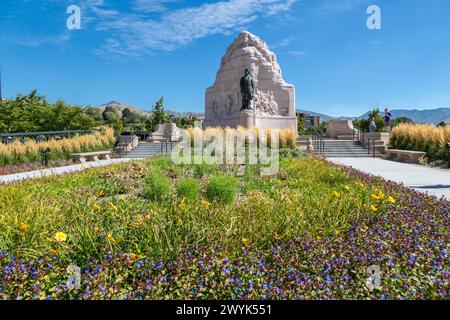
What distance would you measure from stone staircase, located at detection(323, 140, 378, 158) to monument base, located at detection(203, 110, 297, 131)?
615 cm

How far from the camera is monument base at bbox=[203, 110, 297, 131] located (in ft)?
79.1

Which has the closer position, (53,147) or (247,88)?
(53,147)

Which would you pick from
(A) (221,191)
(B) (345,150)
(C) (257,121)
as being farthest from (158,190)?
(C) (257,121)

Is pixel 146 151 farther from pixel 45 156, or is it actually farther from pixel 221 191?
pixel 221 191

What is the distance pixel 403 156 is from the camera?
15.4 meters

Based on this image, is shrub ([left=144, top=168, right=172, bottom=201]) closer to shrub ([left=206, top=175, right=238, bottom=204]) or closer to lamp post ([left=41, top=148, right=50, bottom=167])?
shrub ([left=206, top=175, right=238, bottom=204])

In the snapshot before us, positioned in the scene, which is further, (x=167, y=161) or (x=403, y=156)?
(x=403, y=156)

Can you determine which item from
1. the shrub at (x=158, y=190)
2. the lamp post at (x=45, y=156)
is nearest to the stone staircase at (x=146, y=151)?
the lamp post at (x=45, y=156)

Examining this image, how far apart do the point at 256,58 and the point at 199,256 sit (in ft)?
88.9

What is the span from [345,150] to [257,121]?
826 cm

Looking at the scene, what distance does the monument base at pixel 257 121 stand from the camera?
24.1m

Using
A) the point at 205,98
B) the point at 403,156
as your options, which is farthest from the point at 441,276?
the point at 205,98

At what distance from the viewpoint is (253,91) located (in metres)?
25.3
